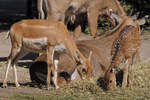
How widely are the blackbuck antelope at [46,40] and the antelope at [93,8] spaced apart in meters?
3.38

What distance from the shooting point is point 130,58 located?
7133 millimetres

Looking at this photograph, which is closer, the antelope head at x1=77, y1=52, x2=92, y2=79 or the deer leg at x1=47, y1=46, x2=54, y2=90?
the antelope head at x1=77, y1=52, x2=92, y2=79

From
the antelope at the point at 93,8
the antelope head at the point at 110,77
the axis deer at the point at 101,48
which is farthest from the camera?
the antelope at the point at 93,8

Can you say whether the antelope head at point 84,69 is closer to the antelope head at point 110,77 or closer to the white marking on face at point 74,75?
the antelope head at point 110,77

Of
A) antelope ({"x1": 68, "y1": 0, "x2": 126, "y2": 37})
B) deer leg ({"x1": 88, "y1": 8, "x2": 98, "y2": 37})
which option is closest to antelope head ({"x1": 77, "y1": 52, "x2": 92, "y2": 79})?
antelope ({"x1": 68, "y1": 0, "x2": 126, "y2": 37})

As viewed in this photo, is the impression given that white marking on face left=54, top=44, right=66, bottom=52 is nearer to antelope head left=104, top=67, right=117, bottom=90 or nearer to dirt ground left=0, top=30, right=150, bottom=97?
dirt ground left=0, top=30, right=150, bottom=97

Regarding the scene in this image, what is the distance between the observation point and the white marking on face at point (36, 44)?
702 cm

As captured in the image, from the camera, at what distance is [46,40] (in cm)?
700

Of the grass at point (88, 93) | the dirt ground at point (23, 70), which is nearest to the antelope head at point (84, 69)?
the grass at point (88, 93)

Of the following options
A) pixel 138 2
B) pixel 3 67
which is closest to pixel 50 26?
pixel 3 67

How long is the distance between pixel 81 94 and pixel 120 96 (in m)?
0.63

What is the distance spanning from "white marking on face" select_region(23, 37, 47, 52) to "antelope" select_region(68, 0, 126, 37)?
3.55 meters

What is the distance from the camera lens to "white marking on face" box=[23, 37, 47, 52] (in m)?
7.02

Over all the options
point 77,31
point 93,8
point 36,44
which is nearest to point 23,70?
point 36,44
